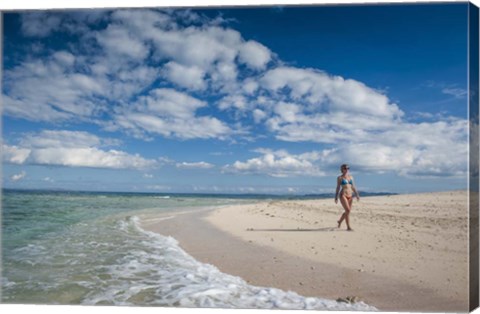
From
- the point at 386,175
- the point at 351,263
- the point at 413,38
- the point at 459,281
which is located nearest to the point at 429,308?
the point at 459,281

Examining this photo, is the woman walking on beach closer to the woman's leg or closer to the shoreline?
the woman's leg

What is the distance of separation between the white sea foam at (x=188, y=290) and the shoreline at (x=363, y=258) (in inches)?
4.2

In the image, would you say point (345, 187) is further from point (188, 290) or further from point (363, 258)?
point (188, 290)

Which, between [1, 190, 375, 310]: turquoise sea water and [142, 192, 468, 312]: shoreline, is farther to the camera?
[1, 190, 375, 310]: turquoise sea water

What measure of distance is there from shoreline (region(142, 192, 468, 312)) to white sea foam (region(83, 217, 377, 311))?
0.11 m

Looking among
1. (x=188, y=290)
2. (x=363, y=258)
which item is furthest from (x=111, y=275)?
(x=363, y=258)

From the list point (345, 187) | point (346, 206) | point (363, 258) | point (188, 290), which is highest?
point (345, 187)

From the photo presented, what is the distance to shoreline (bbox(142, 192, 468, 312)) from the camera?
13.3 feet

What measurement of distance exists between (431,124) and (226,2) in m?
2.25

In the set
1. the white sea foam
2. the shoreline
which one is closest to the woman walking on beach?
the shoreline

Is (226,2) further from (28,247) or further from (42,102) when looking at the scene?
(28,247)

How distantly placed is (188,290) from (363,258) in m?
1.71

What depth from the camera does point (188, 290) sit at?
4297 mm

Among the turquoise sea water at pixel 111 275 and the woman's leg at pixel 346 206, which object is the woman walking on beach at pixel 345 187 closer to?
the woman's leg at pixel 346 206
